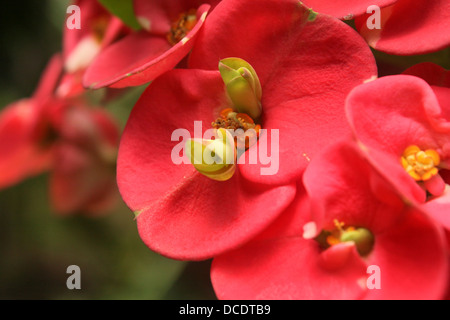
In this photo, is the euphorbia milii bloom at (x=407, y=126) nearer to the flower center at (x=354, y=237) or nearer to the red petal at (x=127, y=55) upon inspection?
the flower center at (x=354, y=237)

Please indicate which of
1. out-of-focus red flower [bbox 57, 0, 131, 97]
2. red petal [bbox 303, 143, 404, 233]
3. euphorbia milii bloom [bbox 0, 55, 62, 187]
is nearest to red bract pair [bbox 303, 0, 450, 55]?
red petal [bbox 303, 143, 404, 233]

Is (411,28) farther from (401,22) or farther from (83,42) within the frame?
(83,42)

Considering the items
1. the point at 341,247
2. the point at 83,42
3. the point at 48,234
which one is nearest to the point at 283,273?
the point at 341,247

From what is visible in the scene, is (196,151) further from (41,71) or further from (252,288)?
(41,71)

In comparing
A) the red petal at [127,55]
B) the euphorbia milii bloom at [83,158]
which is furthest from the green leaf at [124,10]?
the euphorbia milii bloom at [83,158]

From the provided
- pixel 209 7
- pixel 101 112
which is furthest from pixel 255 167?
pixel 101 112

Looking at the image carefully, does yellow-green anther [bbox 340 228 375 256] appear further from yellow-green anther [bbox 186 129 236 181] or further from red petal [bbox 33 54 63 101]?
red petal [bbox 33 54 63 101]

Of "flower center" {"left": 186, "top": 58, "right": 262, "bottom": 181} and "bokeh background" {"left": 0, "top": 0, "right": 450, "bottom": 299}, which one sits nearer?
"flower center" {"left": 186, "top": 58, "right": 262, "bottom": 181}
